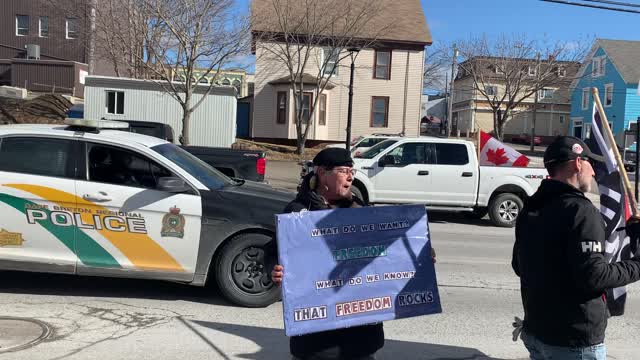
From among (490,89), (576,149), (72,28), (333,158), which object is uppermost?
(72,28)

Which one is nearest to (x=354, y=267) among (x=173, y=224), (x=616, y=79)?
(x=173, y=224)

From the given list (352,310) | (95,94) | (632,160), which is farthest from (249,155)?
(632,160)

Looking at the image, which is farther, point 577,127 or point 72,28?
point 577,127

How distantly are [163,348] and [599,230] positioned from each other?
11.5 feet

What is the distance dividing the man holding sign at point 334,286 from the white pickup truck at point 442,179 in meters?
9.26

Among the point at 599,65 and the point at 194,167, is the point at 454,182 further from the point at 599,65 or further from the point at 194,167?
the point at 599,65

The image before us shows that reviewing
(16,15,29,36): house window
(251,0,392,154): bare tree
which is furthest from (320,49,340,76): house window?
(16,15,29,36): house window

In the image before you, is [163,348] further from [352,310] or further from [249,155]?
[249,155]

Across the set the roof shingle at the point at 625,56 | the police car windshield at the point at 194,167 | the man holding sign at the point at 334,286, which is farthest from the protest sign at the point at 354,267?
the roof shingle at the point at 625,56

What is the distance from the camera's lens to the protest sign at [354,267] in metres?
2.78

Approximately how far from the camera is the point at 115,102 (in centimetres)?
2469

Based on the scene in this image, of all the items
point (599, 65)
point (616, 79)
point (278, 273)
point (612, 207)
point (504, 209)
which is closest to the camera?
point (278, 273)

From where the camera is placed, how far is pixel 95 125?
20.0 ft

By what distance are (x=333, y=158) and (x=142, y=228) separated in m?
3.33
